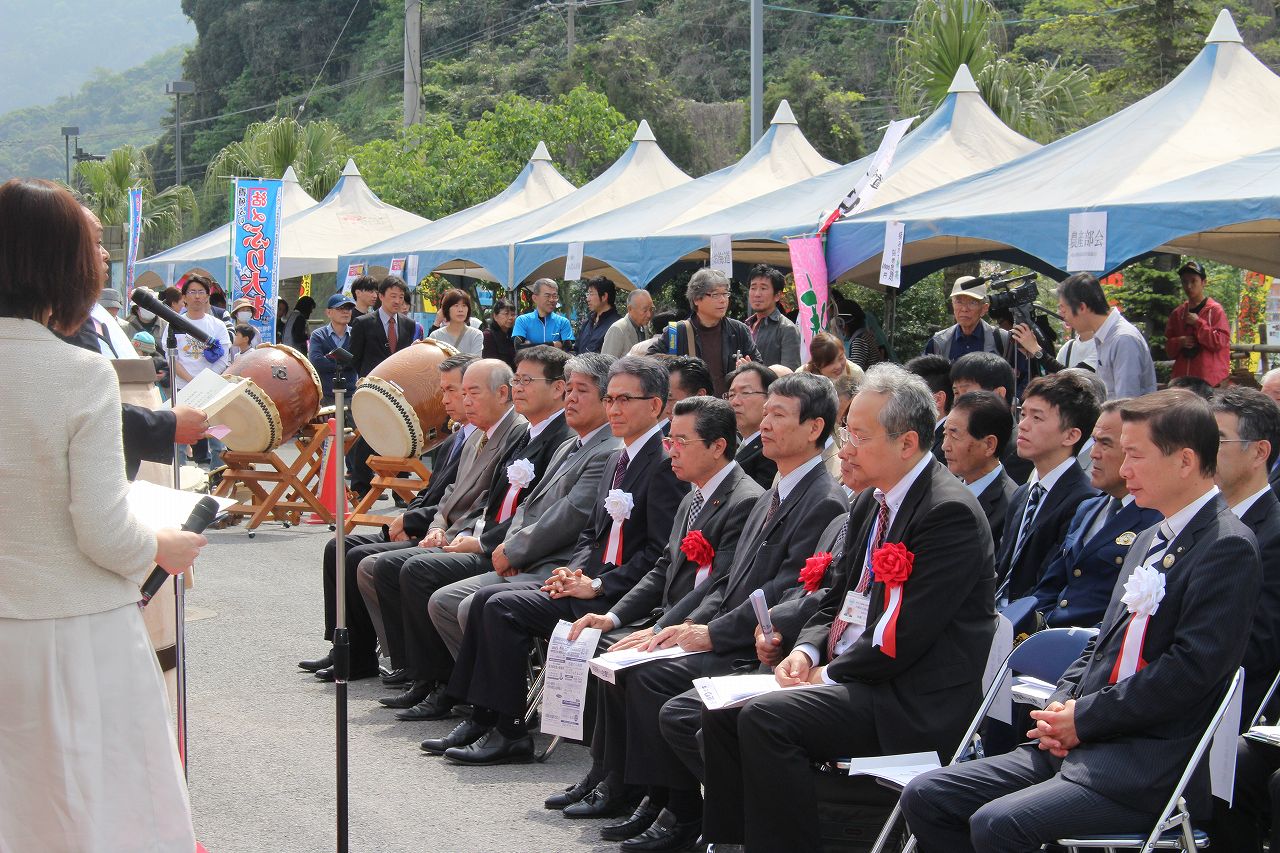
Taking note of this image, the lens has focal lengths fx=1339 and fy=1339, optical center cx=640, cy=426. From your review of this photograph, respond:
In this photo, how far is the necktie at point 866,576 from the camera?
4512 mm

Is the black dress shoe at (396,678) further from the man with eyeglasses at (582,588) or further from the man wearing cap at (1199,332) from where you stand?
the man wearing cap at (1199,332)

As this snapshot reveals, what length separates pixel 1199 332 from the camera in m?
10.2

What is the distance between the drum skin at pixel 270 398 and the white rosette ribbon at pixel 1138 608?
937 cm

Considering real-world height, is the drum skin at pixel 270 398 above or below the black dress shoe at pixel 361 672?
above

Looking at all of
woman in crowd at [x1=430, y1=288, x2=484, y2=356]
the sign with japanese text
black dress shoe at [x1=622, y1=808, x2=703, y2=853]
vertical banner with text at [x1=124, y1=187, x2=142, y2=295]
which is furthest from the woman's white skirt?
vertical banner with text at [x1=124, y1=187, x2=142, y2=295]

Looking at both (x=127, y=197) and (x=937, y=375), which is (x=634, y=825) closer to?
(x=937, y=375)

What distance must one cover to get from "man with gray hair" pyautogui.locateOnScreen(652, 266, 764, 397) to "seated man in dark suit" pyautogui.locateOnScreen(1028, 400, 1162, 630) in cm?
487

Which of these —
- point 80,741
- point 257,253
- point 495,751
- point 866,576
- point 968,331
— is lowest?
point 495,751

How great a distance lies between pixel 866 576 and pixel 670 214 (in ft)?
32.5

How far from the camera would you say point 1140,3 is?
2397 centimetres

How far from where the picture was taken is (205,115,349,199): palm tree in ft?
122

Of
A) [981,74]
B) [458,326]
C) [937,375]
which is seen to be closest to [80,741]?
[937,375]

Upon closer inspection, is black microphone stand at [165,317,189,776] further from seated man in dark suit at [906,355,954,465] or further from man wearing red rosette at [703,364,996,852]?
seated man in dark suit at [906,355,954,465]

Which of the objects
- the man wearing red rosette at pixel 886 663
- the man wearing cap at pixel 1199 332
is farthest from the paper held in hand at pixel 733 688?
the man wearing cap at pixel 1199 332
